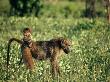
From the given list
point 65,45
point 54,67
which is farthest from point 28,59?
point 65,45

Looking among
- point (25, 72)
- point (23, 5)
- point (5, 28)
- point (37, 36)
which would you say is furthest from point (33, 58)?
point (23, 5)

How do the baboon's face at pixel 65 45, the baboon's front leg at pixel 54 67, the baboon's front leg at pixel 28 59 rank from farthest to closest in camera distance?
the baboon's face at pixel 65 45 → the baboon's front leg at pixel 54 67 → the baboon's front leg at pixel 28 59

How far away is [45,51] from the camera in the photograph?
1178 cm

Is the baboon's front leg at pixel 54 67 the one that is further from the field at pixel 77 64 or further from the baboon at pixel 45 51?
the field at pixel 77 64

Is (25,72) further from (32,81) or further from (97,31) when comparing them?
(97,31)

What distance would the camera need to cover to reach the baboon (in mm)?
11266

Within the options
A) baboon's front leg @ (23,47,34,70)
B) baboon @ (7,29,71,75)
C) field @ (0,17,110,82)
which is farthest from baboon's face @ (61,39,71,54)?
baboon's front leg @ (23,47,34,70)

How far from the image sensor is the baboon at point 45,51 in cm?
1127

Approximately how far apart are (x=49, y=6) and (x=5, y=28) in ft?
68.3

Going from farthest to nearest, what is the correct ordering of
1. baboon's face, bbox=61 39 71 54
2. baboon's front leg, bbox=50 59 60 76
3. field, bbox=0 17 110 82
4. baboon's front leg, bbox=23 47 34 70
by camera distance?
1. baboon's face, bbox=61 39 71 54
2. baboon's front leg, bbox=50 59 60 76
3. baboon's front leg, bbox=23 47 34 70
4. field, bbox=0 17 110 82

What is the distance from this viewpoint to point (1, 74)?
11398mm

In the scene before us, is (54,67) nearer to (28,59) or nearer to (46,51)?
(46,51)

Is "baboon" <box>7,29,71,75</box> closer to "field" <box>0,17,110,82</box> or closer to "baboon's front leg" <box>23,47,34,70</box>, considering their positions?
"baboon's front leg" <box>23,47,34,70</box>

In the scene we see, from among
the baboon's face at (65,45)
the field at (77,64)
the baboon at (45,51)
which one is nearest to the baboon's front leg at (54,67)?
the baboon at (45,51)
